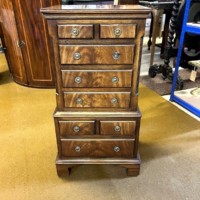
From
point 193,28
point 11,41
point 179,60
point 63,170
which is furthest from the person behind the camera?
point 11,41

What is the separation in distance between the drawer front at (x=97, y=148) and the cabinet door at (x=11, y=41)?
161cm

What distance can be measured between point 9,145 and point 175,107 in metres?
1.69

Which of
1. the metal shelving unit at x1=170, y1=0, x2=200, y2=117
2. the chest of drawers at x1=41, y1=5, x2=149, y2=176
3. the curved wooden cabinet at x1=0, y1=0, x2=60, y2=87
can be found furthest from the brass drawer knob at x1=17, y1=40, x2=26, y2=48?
the metal shelving unit at x1=170, y1=0, x2=200, y2=117

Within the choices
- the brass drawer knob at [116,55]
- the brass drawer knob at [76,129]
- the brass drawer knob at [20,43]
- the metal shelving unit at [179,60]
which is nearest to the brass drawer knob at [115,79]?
the brass drawer knob at [116,55]

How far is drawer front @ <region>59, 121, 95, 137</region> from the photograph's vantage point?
123 centimetres

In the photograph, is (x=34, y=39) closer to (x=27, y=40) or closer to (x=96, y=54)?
(x=27, y=40)

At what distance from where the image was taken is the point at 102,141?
130cm

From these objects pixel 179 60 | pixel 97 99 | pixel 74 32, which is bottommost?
pixel 179 60

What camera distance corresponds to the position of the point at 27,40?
7.69ft

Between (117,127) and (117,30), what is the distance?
Answer: 0.57 meters

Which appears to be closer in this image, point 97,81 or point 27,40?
point 97,81

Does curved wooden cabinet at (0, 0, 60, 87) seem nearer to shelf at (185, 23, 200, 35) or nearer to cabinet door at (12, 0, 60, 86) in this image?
cabinet door at (12, 0, 60, 86)

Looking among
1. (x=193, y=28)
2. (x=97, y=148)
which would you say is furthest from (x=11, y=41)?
(x=193, y=28)

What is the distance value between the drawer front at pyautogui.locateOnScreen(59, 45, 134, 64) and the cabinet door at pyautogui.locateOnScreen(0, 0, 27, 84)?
1581mm
